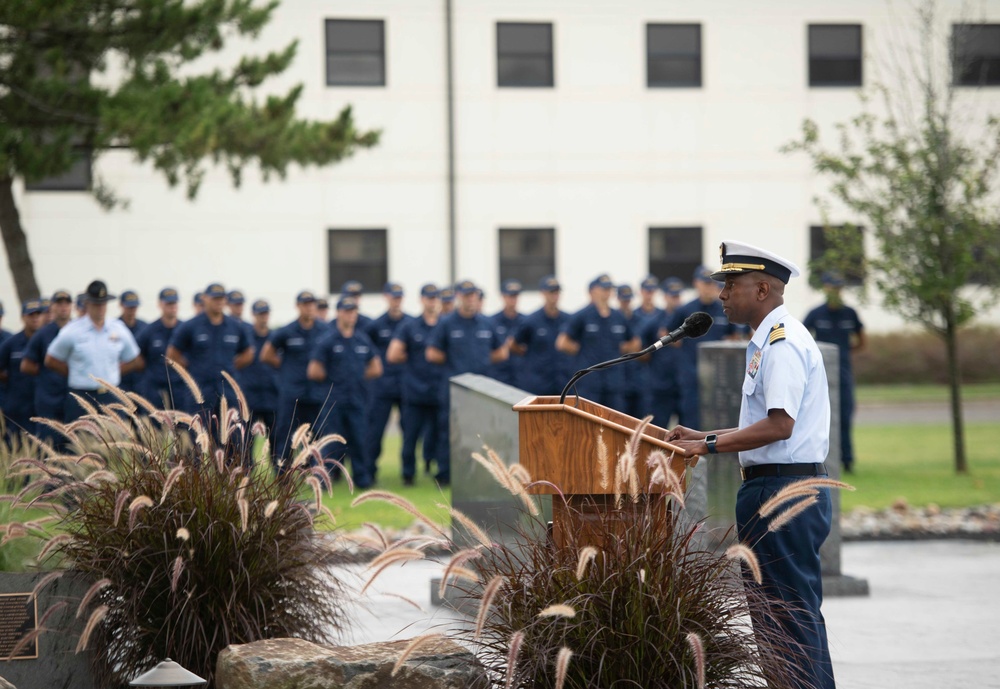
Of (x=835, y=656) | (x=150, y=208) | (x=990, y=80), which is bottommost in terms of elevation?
(x=835, y=656)

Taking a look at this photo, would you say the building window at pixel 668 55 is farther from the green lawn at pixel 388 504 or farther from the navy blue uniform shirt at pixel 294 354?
the navy blue uniform shirt at pixel 294 354

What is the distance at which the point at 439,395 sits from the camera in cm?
1630

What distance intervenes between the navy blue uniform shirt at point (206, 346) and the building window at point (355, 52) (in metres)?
12.1

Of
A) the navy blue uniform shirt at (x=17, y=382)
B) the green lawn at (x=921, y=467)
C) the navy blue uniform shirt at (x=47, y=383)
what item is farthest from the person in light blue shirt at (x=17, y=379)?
the green lawn at (x=921, y=467)

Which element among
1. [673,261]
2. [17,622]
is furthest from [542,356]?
[673,261]

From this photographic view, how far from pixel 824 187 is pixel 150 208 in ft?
45.1

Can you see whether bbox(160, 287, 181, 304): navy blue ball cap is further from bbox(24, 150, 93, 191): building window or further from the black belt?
the black belt

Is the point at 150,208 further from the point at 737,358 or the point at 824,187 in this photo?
the point at 737,358

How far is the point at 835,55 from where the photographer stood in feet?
94.4

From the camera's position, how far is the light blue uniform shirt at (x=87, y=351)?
13141mm

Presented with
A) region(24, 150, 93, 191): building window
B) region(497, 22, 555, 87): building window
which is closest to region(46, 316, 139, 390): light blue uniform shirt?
region(24, 150, 93, 191): building window

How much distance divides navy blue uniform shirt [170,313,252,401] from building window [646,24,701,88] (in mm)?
14556

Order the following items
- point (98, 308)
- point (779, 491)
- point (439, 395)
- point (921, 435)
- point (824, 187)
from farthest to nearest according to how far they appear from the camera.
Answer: point (824, 187), point (921, 435), point (439, 395), point (98, 308), point (779, 491)

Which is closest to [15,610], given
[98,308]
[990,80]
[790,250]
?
[98,308]
